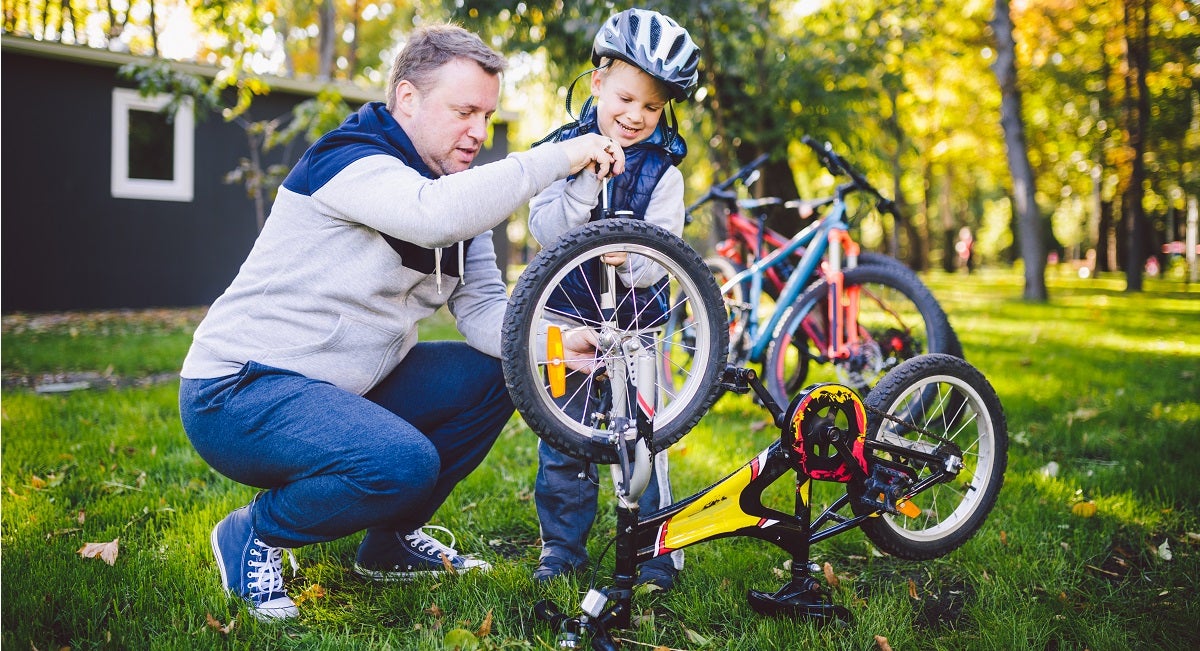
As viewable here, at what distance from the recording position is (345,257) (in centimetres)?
210

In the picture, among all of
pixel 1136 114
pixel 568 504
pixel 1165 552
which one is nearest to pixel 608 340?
pixel 568 504

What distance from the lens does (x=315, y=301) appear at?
2092 millimetres

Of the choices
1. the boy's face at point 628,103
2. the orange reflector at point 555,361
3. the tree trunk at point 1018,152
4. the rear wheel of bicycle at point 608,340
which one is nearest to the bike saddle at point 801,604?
the rear wheel of bicycle at point 608,340

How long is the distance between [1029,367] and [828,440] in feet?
16.1

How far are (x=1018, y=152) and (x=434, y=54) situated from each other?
13.7 metres

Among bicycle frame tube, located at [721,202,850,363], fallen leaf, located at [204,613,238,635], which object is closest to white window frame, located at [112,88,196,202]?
bicycle frame tube, located at [721,202,850,363]

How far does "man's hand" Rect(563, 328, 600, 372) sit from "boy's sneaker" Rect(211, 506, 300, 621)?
1.00 meters

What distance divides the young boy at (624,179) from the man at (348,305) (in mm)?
262

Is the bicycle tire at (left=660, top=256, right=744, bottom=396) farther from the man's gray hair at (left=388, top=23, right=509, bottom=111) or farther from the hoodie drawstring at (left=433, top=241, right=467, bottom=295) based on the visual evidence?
the man's gray hair at (left=388, top=23, right=509, bottom=111)

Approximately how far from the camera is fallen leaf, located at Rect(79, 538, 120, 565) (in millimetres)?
2428

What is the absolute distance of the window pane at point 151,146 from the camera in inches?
444

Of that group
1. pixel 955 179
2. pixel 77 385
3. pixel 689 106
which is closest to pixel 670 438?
pixel 77 385

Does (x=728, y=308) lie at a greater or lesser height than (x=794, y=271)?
lesser

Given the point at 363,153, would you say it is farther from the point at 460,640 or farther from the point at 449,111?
the point at 460,640
